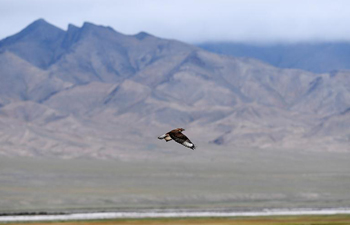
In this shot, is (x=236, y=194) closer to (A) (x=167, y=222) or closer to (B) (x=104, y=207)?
(B) (x=104, y=207)

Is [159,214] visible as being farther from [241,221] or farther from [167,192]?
[167,192]

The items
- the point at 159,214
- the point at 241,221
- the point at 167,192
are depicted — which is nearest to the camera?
the point at 241,221

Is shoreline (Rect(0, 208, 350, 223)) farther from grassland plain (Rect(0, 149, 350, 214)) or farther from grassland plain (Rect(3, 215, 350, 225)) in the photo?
grassland plain (Rect(0, 149, 350, 214))

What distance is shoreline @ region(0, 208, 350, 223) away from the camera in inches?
4766

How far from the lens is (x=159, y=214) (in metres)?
126

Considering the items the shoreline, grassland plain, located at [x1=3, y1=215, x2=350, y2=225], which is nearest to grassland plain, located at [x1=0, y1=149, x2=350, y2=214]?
the shoreline

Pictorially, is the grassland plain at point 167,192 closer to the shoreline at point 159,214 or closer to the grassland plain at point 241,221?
the shoreline at point 159,214

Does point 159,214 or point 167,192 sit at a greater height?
point 167,192

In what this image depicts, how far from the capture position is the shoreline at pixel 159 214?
121062 millimetres

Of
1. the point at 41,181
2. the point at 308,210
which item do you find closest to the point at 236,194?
the point at 308,210

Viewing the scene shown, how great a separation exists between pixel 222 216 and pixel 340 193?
44.6 meters

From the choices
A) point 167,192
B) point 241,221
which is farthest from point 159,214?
point 167,192

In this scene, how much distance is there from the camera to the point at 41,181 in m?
187

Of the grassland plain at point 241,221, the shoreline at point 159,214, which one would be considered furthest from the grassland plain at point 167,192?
the grassland plain at point 241,221
